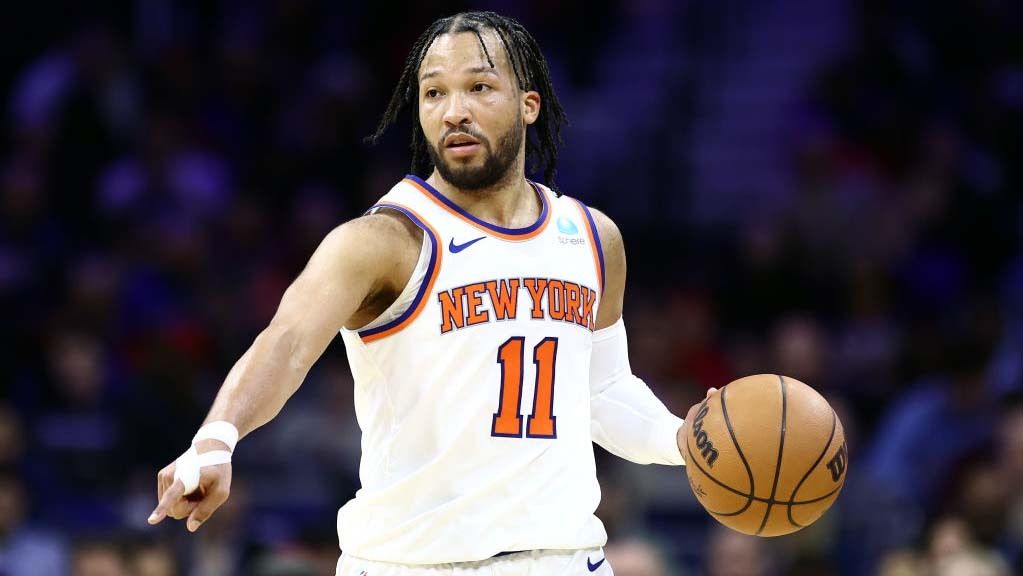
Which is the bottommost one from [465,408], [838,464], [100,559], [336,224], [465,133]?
[100,559]

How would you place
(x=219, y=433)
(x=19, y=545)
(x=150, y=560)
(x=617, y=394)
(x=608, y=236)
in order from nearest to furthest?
(x=219, y=433) → (x=608, y=236) → (x=617, y=394) → (x=150, y=560) → (x=19, y=545)

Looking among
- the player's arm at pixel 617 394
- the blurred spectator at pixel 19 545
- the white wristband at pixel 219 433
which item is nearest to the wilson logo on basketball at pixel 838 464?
the player's arm at pixel 617 394

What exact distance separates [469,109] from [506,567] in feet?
4.73

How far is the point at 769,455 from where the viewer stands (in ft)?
15.5

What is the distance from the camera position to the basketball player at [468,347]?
4.60 m

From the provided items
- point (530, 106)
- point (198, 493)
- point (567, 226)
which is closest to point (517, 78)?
point (530, 106)

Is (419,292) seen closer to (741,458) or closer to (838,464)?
(741,458)

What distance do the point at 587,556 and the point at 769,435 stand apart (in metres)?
0.70

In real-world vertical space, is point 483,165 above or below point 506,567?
above

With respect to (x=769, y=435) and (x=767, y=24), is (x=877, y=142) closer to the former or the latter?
(x=767, y=24)

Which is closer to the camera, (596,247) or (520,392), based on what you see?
(520,392)

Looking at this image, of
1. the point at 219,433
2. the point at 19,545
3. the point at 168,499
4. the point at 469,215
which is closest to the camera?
the point at 168,499

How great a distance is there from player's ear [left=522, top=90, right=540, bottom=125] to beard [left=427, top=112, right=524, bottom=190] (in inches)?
3.8

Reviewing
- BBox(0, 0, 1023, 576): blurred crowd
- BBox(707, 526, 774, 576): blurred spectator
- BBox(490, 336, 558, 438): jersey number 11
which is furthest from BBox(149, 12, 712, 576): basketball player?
BBox(707, 526, 774, 576): blurred spectator
